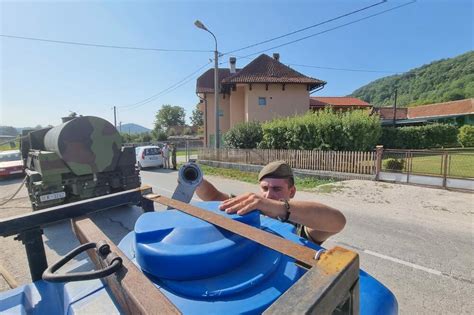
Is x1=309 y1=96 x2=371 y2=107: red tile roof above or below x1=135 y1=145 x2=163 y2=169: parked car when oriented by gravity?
above

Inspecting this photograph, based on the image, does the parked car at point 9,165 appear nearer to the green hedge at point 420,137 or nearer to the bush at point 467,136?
the green hedge at point 420,137

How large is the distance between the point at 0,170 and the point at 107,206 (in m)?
15.5

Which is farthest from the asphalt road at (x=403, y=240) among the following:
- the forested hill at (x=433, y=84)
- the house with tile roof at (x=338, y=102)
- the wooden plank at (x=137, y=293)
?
the forested hill at (x=433, y=84)

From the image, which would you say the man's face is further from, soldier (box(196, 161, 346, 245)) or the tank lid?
the tank lid

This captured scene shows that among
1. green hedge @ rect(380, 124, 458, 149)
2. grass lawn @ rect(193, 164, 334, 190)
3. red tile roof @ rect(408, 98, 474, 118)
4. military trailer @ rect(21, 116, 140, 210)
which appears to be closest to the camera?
military trailer @ rect(21, 116, 140, 210)

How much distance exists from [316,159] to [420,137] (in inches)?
682

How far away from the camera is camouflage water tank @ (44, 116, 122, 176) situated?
5832 mm

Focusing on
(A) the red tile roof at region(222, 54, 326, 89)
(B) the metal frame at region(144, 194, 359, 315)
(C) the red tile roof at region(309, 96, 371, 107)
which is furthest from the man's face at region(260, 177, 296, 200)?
(C) the red tile roof at region(309, 96, 371, 107)

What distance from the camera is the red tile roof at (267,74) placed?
74.2 ft

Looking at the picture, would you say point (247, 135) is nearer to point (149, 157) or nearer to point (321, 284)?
point (149, 157)

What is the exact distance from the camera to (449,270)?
12.3 feet

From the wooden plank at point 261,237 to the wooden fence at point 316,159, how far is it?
10795 mm

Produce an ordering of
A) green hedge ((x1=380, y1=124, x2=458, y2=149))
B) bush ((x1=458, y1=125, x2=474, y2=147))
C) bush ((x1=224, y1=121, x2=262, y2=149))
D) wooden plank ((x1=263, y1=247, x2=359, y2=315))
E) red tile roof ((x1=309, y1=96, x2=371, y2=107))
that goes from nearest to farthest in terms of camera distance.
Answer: wooden plank ((x1=263, y1=247, x2=359, y2=315))
bush ((x1=224, y1=121, x2=262, y2=149))
green hedge ((x1=380, y1=124, x2=458, y2=149))
bush ((x1=458, y1=125, x2=474, y2=147))
red tile roof ((x1=309, y1=96, x2=371, y2=107))

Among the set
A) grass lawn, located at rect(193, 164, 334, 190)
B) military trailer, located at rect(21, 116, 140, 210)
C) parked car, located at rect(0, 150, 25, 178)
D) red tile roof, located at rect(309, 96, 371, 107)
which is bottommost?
grass lawn, located at rect(193, 164, 334, 190)
